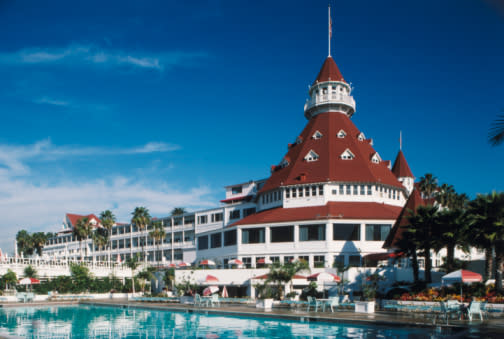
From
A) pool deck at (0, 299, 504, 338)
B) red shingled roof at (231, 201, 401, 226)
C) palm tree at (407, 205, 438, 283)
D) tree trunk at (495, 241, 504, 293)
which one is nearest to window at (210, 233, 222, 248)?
red shingled roof at (231, 201, 401, 226)

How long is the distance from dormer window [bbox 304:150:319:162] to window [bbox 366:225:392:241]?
492 inches

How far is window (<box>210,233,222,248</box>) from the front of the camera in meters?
59.1

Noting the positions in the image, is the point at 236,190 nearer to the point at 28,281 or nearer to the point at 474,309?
the point at 28,281

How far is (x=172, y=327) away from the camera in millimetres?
27312

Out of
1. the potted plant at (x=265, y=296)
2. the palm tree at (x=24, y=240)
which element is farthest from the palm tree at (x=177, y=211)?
the potted plant at (x=265, y=296)

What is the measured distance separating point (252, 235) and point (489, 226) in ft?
96.2

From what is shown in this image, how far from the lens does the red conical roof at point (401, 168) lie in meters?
81.6

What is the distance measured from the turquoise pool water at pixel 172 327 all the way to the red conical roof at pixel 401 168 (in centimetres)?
5649

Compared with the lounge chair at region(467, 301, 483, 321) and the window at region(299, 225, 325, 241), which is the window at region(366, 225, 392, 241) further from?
the lounge chair at region(467, 301, 483, 321)

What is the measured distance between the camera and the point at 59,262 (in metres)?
57.4

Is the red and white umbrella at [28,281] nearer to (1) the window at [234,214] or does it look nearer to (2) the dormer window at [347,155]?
(1) the window at [234,214]

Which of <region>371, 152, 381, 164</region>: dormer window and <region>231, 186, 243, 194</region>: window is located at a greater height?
<region>371, 152, 381, 164</region>: dormer window

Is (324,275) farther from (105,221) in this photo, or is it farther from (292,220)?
(105,221)

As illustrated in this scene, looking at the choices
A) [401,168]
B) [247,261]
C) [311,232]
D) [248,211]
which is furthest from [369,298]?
[401,168]
